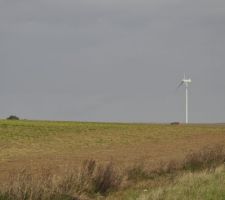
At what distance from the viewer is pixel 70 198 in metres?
16.5

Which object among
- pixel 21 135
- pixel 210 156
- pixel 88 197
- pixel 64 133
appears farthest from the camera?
pixel 64 133

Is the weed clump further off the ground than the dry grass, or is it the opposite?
the weed clump

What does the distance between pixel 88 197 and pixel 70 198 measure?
132cm

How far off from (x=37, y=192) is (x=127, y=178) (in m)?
6.77

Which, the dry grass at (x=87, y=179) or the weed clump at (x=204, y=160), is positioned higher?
the weed clump at (x=204, y=160)

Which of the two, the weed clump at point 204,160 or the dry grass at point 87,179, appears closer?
the dry grass at point 87,179

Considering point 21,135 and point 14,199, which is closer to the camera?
point 14,199

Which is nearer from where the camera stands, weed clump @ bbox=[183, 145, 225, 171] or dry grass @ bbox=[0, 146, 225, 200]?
dry grass @ bbox=[0, 146, 225, 200]

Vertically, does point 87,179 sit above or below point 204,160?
below

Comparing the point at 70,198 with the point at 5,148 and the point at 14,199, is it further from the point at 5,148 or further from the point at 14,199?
the point at 5,148

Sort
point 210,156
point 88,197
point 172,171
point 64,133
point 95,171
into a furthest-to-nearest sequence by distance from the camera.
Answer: point 64,133 → point 210,156 → point 172,171 → point 95,171 → point 88,197

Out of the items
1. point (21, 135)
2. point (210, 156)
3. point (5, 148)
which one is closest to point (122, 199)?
point (210, 156)

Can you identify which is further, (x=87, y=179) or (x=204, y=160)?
(x=204, y=160)

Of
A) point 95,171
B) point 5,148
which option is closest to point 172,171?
point 95,171
